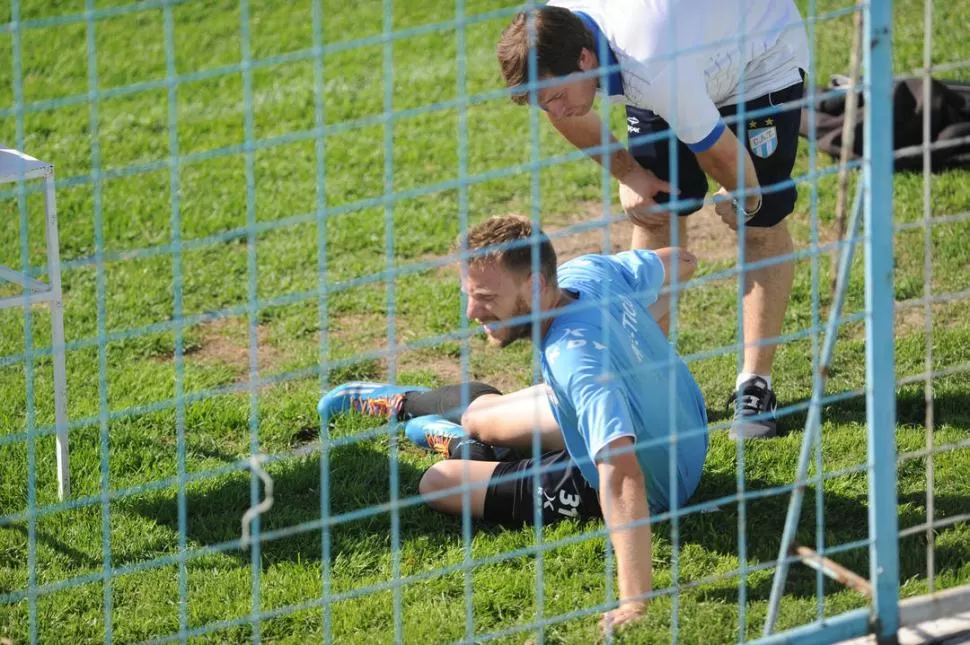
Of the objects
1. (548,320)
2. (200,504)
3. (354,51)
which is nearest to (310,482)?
(200,504)

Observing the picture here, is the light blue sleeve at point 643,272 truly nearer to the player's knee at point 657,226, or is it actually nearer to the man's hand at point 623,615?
the player's knee at point 657,226

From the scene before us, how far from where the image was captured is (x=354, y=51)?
317 inches

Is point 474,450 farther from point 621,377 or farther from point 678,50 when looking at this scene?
point 678,50

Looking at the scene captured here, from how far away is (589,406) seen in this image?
3402 mm

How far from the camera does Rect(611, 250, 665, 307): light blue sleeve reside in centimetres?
405

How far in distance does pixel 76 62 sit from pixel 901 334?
15.9 feet

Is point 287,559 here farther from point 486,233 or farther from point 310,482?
point 486,233

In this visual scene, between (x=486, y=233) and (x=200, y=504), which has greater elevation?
(x=486, y=233)

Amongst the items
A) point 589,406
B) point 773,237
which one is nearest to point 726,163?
point 773,237

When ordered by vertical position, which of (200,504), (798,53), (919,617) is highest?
(798,53)

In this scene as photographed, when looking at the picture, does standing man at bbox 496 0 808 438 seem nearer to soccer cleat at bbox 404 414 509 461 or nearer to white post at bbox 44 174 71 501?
soccer cleat at bbox 404 414 509 461

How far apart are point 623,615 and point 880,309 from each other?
92 cm

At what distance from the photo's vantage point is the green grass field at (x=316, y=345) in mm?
3598

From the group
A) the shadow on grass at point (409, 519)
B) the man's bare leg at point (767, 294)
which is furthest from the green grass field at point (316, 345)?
the man's bare leg at point (767, 294)
